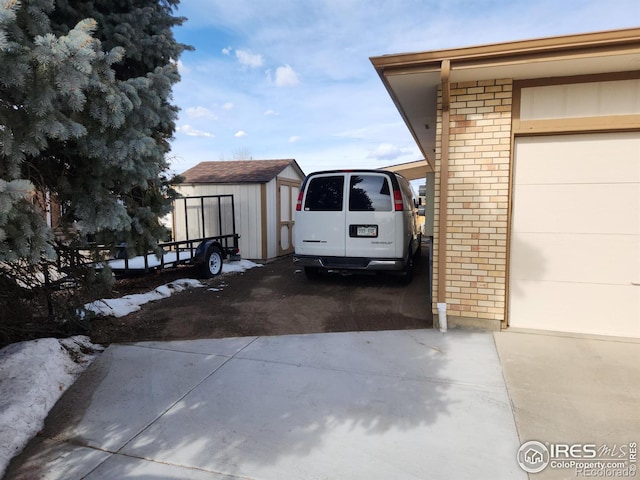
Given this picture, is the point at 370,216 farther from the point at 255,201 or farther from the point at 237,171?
the point at 237,171

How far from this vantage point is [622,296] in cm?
443

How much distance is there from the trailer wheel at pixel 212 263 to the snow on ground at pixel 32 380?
3.94 m

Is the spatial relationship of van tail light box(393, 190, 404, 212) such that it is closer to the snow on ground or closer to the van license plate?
the van license plate

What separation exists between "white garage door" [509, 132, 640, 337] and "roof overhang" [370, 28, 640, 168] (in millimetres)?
736

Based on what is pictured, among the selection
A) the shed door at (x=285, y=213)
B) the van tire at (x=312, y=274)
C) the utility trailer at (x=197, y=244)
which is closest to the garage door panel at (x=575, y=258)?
the van tire at (x=312, y=274)

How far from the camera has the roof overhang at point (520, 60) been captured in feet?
12.1

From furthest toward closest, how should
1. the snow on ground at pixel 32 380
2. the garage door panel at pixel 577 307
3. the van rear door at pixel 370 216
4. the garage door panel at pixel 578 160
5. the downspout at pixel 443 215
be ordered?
1. the van rear door at pixel 370 216
2. the downspout at pixel 443 215
3. the garage door panel at pixel 577 307
4. the garage door panel at pixel 578 160
5. the snow on ground at pixel 32 380

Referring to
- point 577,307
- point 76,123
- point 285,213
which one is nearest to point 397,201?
point 577,307

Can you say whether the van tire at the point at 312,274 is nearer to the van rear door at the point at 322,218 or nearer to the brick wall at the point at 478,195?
the van rear door at the point at 322,218

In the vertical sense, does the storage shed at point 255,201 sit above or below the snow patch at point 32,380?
above

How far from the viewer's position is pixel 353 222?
274 inches

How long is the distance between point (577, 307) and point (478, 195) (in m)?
1.69

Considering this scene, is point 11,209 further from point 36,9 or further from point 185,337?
point 185,337

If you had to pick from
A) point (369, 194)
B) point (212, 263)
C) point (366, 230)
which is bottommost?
point (212, 263)
